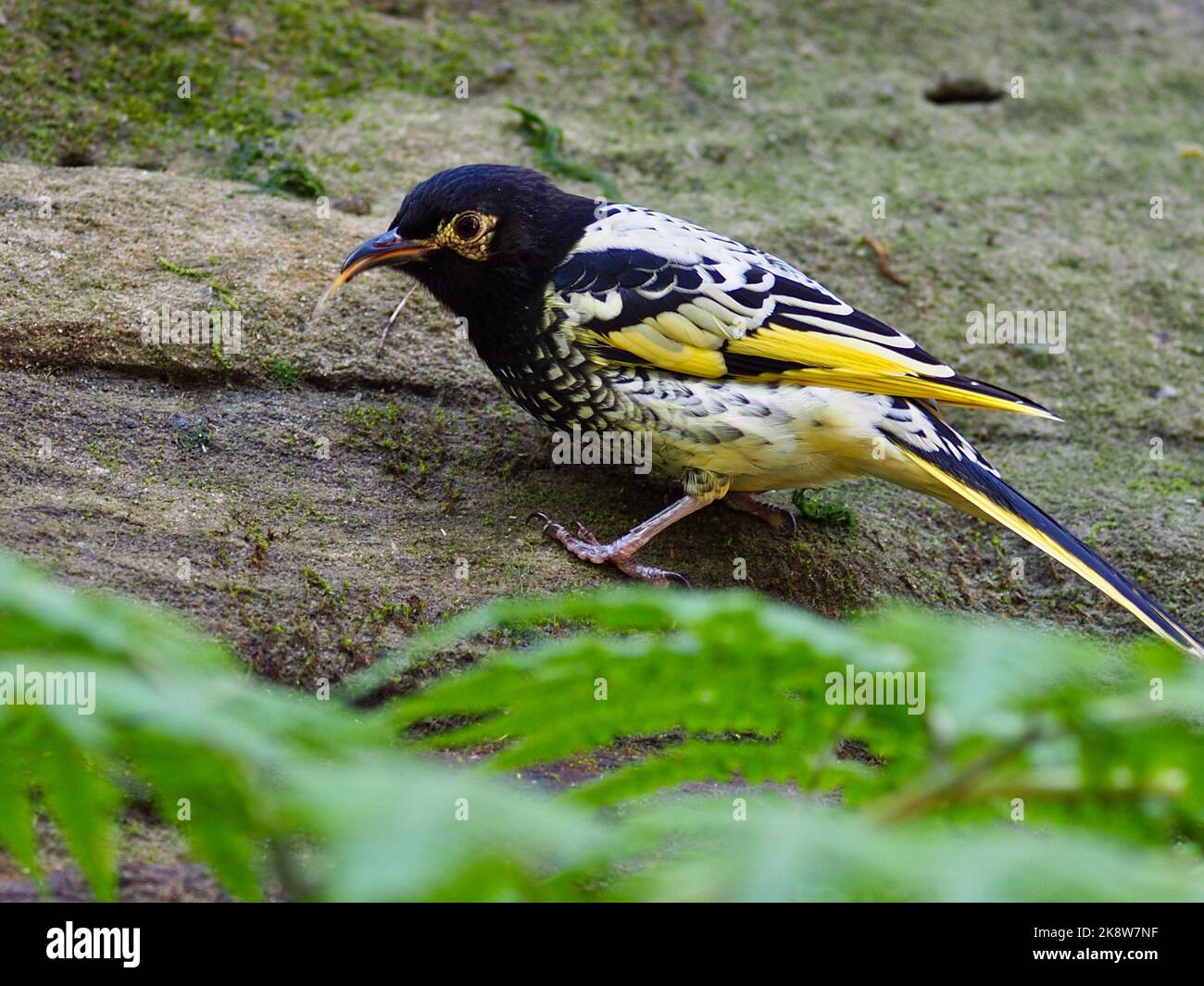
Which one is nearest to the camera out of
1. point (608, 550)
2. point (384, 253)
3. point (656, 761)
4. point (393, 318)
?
point (656, 761)

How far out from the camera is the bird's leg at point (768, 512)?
4574mm

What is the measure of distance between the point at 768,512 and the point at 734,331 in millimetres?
719

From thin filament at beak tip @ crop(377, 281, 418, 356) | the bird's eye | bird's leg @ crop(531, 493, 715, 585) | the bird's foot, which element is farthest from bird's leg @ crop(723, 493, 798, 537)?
thin filament at beak tip @ crop(377, 281, 418, 356)

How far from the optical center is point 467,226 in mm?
4535

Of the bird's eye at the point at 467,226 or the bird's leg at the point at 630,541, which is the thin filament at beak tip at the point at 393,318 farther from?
the bird's leg at the point at 630,541

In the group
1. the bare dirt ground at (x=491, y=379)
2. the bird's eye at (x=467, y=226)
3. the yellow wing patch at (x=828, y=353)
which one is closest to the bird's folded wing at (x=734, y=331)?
the yellow wing patch at (x=828, y=353)

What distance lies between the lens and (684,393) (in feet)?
14.0

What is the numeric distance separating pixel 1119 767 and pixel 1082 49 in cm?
726

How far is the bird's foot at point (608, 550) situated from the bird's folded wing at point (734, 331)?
0.61 meters

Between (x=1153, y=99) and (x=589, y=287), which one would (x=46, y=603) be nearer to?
(x=589, y=287)

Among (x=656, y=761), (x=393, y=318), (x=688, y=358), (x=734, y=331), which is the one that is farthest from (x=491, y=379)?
(x=656, y=761)

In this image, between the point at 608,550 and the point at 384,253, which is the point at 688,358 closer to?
the point at 608,550

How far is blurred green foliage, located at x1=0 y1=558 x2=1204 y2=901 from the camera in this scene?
4.07ft

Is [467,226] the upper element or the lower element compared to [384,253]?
upper
